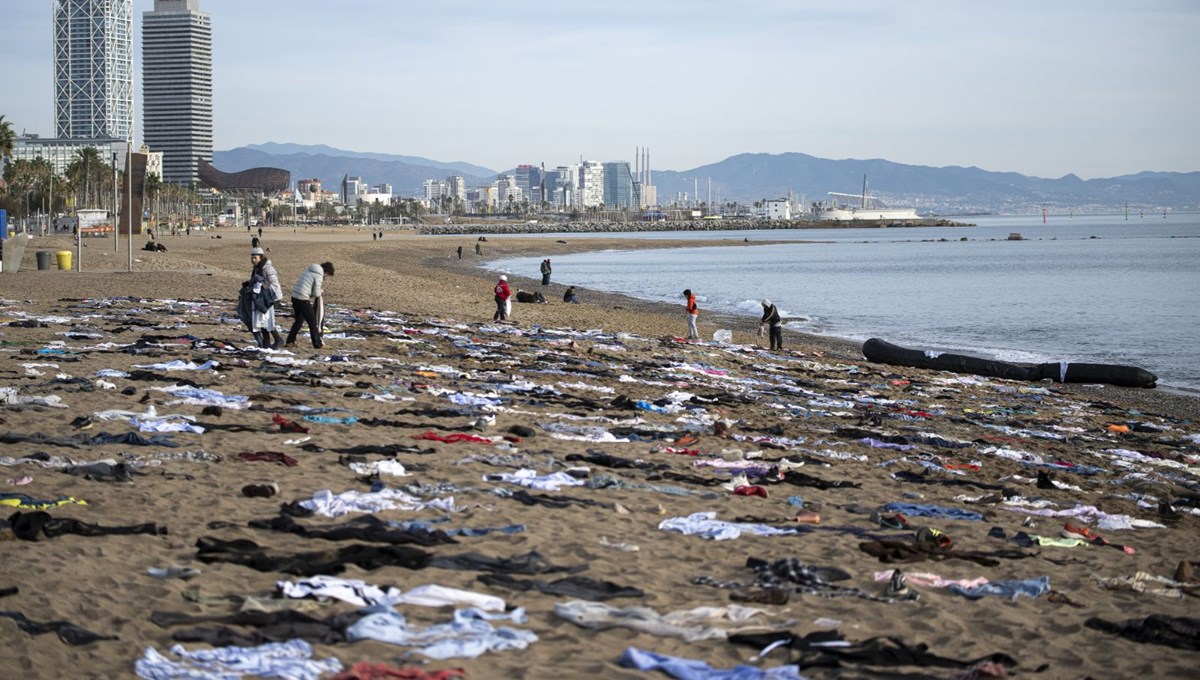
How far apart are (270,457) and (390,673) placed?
4870 millimetres

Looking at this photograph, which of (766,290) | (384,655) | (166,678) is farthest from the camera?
(766,290)

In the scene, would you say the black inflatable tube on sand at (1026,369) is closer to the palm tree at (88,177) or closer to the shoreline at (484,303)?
the shoreline at (484,303)

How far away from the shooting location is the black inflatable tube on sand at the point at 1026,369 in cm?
2244

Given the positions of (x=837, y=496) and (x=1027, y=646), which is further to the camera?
(x=837, y=496)

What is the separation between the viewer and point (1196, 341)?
32.1 metres

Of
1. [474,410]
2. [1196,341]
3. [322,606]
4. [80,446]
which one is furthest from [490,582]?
[1196,341]

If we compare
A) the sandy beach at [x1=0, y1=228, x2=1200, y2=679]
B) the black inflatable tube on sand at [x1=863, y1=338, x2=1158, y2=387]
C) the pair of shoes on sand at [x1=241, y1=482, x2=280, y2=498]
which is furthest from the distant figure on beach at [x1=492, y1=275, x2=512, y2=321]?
the pair of shoes on sand at [x1=241, y1=482, x2=280, y2=498]

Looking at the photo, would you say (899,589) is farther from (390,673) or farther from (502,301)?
(502,301)

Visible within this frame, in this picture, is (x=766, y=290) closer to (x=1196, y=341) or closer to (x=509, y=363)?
(x=1196, y=341)

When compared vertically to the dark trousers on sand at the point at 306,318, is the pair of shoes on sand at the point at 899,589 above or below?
below

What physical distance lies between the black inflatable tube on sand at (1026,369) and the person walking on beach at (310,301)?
1271 cm

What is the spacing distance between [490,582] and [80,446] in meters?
4.81

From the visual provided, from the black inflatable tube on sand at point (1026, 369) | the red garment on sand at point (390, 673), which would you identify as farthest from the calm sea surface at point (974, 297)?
the red garment on sand at point (390, 673)

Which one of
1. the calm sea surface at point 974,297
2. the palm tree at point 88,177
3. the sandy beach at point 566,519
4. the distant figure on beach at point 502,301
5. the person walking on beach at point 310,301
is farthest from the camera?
the palm tree at point 88,177
